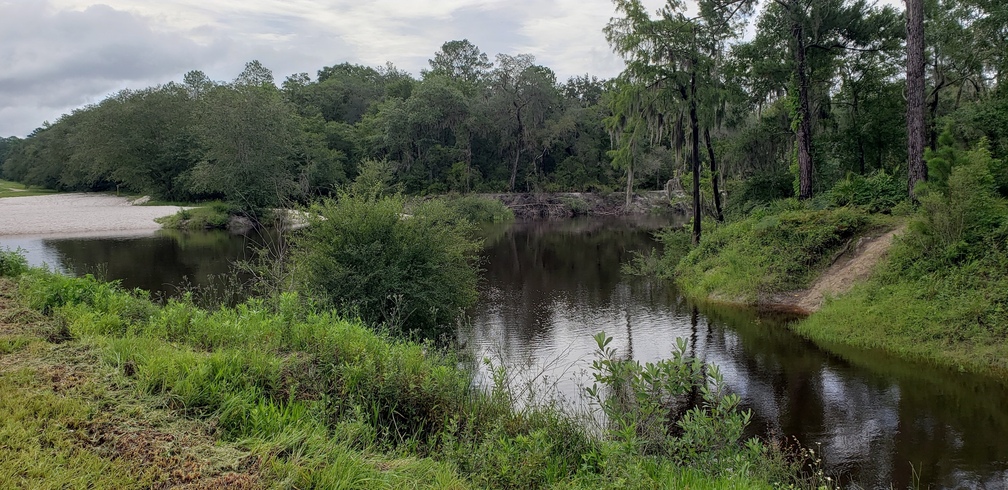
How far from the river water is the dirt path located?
4.24ft

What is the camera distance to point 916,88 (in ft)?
54.3

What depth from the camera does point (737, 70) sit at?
23.9m

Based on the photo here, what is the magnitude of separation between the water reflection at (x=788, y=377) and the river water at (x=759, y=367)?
28 millimetres

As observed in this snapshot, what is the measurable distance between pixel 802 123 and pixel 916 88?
485 centimetres

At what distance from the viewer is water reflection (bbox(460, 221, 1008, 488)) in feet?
25.7

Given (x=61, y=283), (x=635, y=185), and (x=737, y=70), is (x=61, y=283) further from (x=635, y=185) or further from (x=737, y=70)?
(x=635, y=185)

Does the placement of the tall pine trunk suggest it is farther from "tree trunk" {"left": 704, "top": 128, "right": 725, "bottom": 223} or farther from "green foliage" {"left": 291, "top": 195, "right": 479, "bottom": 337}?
"green foliage" {"left": 291, "top": 195, "right": 479, "bottom": 337}

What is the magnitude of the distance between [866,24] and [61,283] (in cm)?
2729

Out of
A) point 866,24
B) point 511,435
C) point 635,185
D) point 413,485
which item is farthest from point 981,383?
point 635,185

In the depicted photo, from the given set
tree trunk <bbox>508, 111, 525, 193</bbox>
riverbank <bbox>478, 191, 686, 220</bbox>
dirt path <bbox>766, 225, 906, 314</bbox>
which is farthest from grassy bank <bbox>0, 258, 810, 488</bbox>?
tree trunk <bbox>508, 111, 525, 193</bbox>

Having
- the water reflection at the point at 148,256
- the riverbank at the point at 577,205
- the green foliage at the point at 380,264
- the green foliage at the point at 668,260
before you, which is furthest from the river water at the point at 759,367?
the riverbank at the point at 577,205

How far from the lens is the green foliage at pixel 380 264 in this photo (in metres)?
12.2

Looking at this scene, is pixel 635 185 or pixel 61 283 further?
pixel 635 185

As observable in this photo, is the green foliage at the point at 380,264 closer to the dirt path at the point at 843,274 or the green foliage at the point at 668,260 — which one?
the dirt path at the point at 843,274
